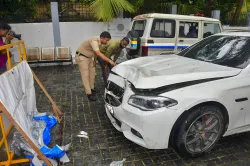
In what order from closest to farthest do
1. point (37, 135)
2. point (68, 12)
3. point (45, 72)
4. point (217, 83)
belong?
point (217, 83), point (37, 135), point (45, 72), point (68, 12)

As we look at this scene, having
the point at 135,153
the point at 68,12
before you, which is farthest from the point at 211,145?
the point at 68,12

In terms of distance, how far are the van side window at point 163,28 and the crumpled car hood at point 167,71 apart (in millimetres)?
2219

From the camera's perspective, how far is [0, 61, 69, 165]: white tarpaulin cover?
2555 mm

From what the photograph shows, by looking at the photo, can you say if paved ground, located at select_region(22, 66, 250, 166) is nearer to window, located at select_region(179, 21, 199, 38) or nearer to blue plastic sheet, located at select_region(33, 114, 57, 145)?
blue plastic sheet, located at select_region(33, 114, 57, 145)

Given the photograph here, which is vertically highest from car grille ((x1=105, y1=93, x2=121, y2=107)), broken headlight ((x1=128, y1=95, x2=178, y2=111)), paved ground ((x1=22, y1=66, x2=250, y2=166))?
broken headlight ((x1=128, y1=95, x2=178, y2=111))

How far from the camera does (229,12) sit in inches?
455

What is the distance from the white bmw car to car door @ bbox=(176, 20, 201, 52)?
2.90 meters

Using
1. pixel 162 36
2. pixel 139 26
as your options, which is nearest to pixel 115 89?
pixel 162 36

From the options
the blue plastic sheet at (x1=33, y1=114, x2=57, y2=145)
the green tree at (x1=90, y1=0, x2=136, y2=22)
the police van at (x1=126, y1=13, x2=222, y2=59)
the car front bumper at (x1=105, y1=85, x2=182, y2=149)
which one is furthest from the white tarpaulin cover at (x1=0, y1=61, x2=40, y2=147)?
the green tree at (x1=90, y1=0, x2=136, y2=22)

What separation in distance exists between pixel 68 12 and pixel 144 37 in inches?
193

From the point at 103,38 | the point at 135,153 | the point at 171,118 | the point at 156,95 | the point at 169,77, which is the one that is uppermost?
the point at 103,38

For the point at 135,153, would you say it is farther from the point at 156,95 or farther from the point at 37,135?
the point at 37,135

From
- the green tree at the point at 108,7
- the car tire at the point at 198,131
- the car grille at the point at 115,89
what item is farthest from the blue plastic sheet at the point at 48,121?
the green tree at the point at 108,7

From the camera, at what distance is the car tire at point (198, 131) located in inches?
102
